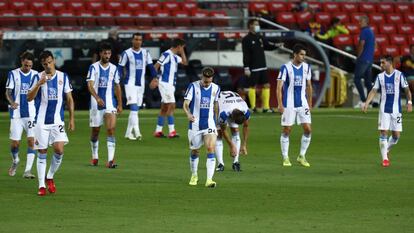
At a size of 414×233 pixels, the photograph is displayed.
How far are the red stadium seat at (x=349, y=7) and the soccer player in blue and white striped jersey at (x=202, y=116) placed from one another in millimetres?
24919

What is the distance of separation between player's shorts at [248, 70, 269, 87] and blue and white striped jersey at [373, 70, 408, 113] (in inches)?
421

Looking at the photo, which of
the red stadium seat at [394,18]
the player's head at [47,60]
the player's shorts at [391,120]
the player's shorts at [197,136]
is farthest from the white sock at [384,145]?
the red stadium seat at [394,18]

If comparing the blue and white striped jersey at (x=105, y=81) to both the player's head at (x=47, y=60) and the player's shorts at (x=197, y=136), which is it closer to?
the player's shorts at (x=197, y=136)

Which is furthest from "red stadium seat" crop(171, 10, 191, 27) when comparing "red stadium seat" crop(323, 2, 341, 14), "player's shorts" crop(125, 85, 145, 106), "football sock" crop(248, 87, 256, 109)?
"player's shorts" crop(125, 85, 145, 106)

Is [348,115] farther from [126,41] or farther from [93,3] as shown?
[93,3]

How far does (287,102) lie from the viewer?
70.9ft

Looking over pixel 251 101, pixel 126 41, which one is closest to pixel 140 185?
pixel 251 101

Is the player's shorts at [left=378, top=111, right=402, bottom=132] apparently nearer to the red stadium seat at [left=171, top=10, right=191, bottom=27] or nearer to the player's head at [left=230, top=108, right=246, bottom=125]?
the player's head at [left=230, top=108, right=246, bottom=125]

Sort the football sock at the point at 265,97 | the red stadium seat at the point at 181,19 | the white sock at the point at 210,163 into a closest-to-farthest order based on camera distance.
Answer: the white sock at the point at 210,163
the football sock at the point at 265,97
the red stadium seat at the point at 181,19

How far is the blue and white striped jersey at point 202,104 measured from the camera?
1841 cm

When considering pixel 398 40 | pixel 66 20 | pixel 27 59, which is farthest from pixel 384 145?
pixel 398 40

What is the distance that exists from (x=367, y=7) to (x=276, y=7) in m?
3.81

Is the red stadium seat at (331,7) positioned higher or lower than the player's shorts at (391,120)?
higher

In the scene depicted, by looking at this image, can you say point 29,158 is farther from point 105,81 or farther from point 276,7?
point 276,7
